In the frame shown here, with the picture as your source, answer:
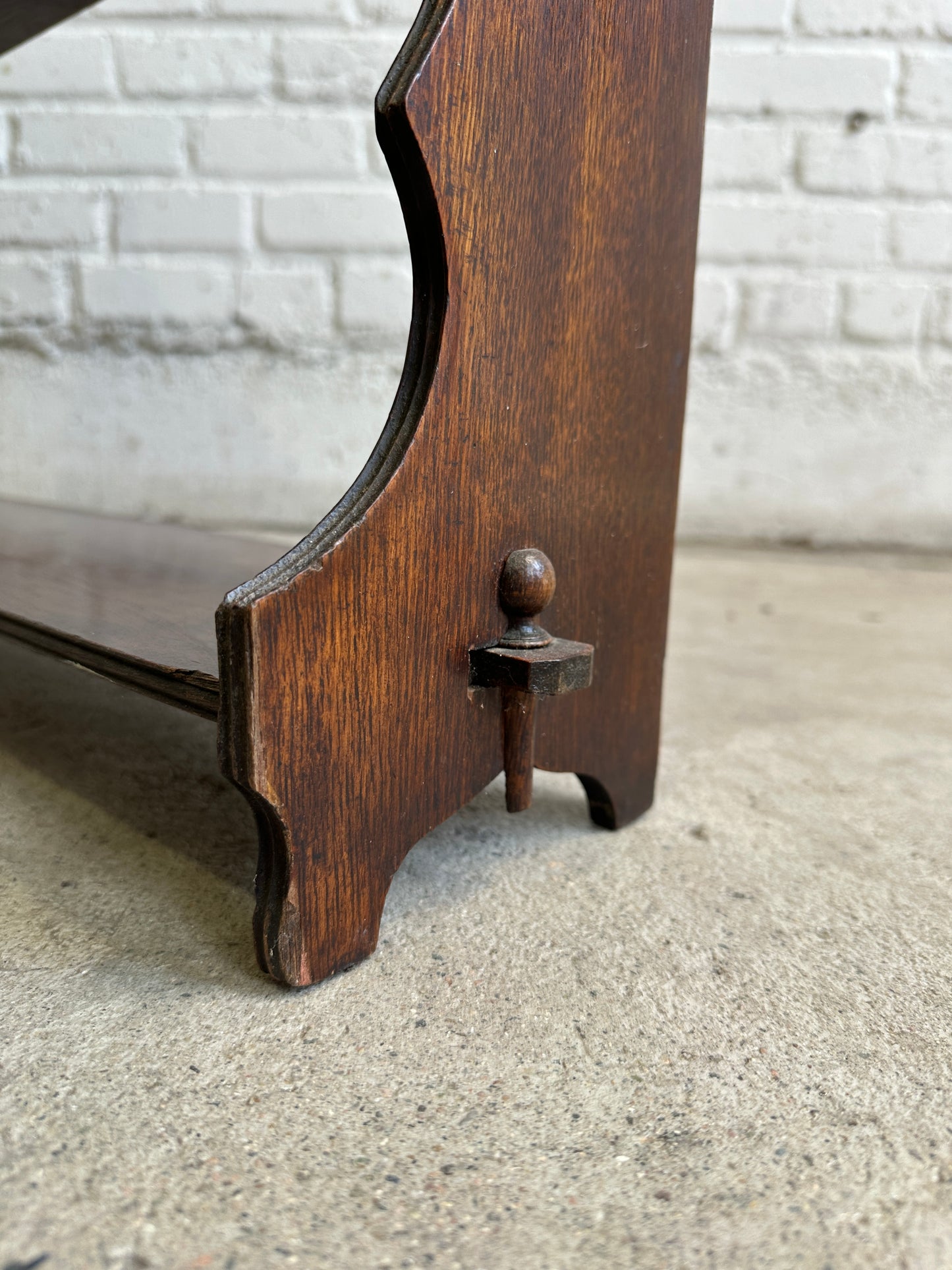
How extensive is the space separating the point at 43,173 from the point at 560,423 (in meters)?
2.06

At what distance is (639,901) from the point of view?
2.75 ft

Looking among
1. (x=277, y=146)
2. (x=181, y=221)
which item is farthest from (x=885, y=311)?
(x=181, y=221)

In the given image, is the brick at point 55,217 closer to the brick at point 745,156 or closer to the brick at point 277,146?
the brick at point 277,146

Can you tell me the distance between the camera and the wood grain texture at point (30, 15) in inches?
41.3

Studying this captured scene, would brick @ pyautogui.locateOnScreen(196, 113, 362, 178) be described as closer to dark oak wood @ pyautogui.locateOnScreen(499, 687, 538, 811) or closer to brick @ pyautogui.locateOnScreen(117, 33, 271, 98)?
brick @ pyautogui.locateOnScreen(117, 33, 271, 98)

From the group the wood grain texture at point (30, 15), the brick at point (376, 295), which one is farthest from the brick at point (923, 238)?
the wood grain texture at point (30, 15)

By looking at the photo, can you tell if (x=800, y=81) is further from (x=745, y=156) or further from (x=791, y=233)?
(x=791, y=233)

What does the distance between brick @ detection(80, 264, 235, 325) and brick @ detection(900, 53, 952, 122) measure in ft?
5.06

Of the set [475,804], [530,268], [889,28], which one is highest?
[889,28]

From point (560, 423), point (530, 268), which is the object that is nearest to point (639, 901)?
point (560, 423)

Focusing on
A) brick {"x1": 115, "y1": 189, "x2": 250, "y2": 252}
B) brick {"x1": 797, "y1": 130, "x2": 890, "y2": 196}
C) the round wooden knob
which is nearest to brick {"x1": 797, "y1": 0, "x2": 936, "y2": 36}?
brick {"x1": 797, "y1": 130, "x2": 890, "y2": 196}

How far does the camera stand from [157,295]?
2.37 metres

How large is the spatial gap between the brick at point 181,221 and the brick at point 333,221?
7 centimetres

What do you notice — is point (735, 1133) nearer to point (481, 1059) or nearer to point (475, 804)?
point (481, 1059)
